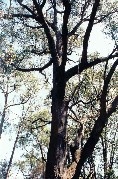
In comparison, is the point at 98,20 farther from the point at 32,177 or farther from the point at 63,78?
the point at 32,177

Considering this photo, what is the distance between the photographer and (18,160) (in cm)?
3622

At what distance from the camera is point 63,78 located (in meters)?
7.03

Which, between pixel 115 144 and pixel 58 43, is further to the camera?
pixel 115 144

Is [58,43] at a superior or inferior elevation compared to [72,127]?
inferior

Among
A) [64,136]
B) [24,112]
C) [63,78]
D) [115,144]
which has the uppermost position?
[24,112]

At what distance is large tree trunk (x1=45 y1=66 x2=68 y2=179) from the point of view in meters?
6.48

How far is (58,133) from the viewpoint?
22.7ft

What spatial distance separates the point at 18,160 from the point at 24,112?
8.82 m

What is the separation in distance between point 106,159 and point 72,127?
150 inches


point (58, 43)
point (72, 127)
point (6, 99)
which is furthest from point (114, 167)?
point (58, 43)

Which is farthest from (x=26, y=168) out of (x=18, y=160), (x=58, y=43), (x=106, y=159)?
(x=58, y=43)

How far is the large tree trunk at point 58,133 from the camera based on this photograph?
255 inches

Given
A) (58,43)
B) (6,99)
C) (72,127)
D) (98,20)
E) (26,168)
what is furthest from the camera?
(26,168)

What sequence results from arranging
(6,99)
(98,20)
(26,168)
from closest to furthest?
(98,20) < (6,99) < (26,168)
